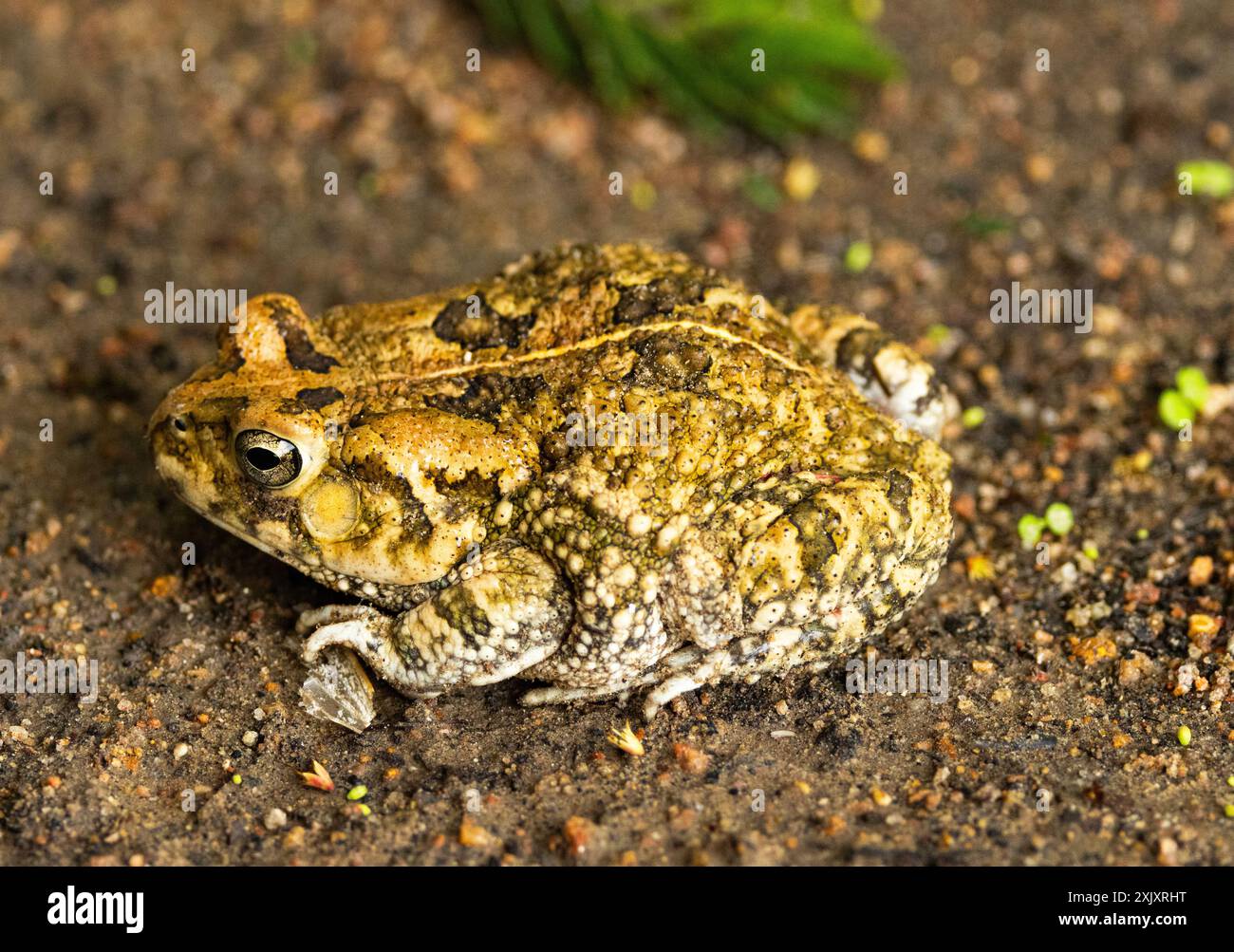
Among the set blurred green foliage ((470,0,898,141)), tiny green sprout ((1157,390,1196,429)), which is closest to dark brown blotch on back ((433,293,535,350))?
tiny green sprout ((1157,390,1196,429))

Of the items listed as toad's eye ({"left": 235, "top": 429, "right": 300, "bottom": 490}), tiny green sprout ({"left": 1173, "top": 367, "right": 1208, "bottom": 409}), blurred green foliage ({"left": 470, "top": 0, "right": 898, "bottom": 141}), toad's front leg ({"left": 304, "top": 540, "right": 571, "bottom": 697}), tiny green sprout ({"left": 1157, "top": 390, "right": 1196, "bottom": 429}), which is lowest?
toad's front leg ({"left": 304, "top": 540, "right": 571, "bottom": 697})

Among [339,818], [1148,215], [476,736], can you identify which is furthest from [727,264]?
[339,818]

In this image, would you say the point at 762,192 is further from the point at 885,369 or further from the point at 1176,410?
the point at 1176,410

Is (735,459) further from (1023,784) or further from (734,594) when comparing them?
(1023,784)

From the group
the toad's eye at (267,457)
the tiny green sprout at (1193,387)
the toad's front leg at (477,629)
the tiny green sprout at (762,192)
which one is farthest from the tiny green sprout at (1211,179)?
the toad's eye at (267,457)

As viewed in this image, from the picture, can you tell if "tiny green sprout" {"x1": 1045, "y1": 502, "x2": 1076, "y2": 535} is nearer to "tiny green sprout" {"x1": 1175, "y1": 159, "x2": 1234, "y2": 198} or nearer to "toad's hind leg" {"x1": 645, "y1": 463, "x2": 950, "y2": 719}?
"toad's hind leg" {"x1": 645, "y1": 463, "x2": 950, "y2": 719}

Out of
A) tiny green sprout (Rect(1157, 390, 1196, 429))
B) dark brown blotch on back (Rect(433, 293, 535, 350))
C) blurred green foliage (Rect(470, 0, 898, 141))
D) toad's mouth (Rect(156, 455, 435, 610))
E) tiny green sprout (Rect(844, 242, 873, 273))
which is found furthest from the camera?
blurred green foliage (Rect(470, 0, 898, 141))
